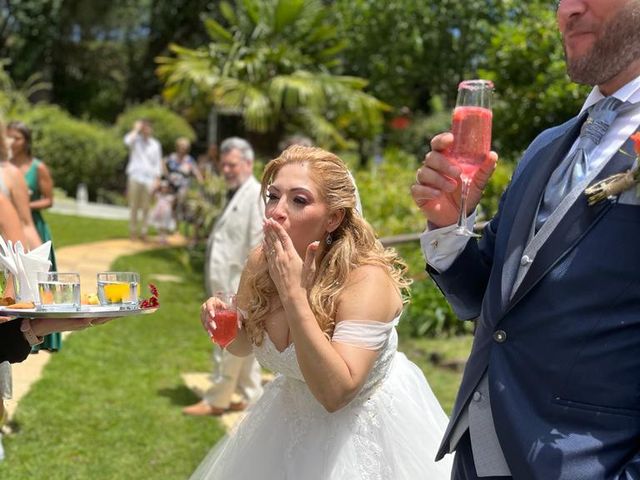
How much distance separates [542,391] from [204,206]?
32.5ft

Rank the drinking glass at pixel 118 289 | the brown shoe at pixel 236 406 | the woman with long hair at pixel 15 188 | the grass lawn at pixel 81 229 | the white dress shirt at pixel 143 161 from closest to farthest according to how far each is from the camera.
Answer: the drinking glass at pixel 118 289, the woman with long hair at pixel 15 188, the brown shoe at pixel 236 406, the grass lawn at pixel 81 229, the white dress shirt at pixel 143 161

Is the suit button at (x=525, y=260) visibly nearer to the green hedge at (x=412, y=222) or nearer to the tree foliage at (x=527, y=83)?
the tree foliage at (x=527, y=83)

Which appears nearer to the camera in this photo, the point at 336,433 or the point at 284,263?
the point at 284,263

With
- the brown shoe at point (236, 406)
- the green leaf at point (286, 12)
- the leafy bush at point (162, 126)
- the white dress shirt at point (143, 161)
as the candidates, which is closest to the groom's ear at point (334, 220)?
the brown shoe at point (236, 406)

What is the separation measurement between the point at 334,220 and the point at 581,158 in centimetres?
99

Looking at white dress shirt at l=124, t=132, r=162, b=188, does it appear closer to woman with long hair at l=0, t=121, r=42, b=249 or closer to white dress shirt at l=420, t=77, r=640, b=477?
woman with long hair at l=0, t=121, r=42, b=249

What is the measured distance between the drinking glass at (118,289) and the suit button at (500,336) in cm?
122

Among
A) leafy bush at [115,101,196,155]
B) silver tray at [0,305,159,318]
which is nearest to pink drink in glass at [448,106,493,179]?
silver tray at [0,305,159,318]

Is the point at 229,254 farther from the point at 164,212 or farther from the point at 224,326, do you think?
the point at 164,212

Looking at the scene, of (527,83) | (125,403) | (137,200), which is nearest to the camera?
(125,403)

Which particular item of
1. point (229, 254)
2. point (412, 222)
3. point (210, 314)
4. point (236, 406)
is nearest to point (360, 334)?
point (210, 314)

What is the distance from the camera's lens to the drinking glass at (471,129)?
2.12 meters

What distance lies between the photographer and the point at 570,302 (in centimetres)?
194

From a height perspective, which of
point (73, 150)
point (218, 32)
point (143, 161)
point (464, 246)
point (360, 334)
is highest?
point (464, 246)
